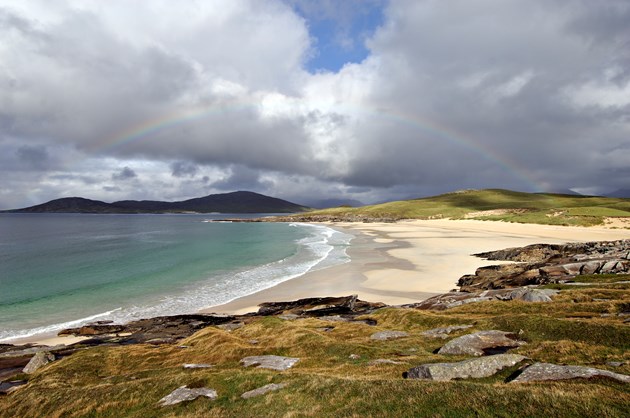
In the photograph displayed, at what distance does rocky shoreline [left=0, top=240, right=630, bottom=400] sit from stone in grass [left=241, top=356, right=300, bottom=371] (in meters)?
5.30

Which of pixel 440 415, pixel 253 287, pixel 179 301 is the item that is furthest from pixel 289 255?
pixel 440 415

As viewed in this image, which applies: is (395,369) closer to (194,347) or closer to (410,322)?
(410,322)

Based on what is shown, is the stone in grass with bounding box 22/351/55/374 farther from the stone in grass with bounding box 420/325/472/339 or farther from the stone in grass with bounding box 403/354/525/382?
the stone in grass with bounding box 420/325/472/339

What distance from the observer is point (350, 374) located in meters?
16.9

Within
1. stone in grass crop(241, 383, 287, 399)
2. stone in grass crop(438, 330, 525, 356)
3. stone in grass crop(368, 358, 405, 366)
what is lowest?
stone in grass crop(368, 358, 405, 366)

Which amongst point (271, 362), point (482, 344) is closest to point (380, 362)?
point (482, 344)

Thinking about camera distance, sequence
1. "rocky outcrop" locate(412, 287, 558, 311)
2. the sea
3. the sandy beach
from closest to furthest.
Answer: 1. "rocky outcrop" locate(412, 287, 558, 311)
2. the sea
3. the sandy beach

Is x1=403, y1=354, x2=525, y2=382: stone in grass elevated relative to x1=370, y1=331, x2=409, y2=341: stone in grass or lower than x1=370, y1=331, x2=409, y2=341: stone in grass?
elevated

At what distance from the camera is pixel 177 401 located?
15.2 metres

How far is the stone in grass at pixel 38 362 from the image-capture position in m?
23.4

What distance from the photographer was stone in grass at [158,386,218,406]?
1519 centimetres

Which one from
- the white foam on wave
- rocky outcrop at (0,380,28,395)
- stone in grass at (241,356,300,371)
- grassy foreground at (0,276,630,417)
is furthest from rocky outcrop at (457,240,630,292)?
the white foam on wave

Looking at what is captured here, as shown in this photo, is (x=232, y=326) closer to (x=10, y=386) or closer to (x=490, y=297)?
(x=10, y=386)

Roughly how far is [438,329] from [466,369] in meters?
10.6
